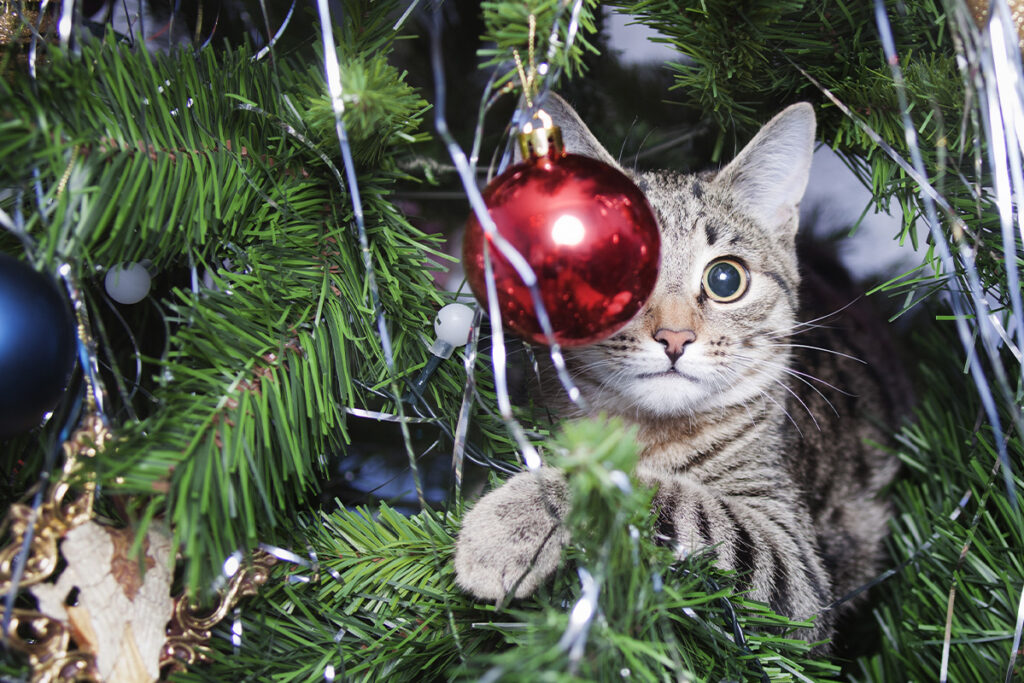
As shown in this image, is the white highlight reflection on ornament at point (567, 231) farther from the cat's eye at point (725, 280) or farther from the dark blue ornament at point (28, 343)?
the cat's eye at point (725, 280)

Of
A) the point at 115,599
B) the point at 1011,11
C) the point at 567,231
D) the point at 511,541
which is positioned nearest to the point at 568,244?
the point at 567,231

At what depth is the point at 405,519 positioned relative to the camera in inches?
25.6

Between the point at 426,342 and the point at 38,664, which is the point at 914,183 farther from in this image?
the point at 38,664

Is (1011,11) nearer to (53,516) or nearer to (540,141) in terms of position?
(540,141)

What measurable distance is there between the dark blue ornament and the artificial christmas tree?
11mm

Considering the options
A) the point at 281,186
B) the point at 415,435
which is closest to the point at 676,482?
the point at 415,435

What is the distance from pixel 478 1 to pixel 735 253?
1.55 ft

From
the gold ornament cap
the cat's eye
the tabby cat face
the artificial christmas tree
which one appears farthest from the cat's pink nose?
the gold ornament cap

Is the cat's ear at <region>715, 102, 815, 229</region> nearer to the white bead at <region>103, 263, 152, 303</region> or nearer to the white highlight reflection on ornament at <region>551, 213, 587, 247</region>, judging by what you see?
the white highlight reflection on ornament at <region>551, 213, 587, 247</region>

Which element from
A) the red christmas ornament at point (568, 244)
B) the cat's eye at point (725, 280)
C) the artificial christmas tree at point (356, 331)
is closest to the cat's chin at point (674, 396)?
the cat's eye at point (725, 280)

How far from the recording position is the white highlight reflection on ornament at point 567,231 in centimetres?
47

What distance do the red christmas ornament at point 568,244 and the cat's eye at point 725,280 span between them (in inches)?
17.8

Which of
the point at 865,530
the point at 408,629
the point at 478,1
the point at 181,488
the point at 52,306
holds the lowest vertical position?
the point at 865,530

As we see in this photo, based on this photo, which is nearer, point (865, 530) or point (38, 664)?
point (38, 664)
